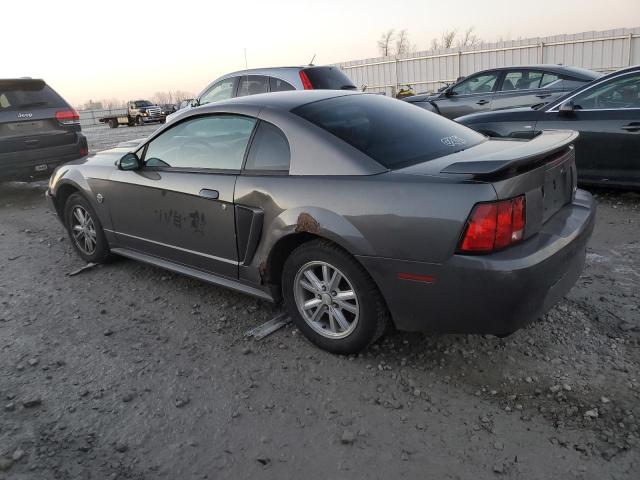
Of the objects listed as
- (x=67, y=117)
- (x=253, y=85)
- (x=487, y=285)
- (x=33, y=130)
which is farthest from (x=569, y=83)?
(x=33, y=130)

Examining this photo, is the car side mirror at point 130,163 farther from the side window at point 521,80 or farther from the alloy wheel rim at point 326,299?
the side window at point 521,80

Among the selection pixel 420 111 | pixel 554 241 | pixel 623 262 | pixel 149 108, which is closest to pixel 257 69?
pixel 420 111

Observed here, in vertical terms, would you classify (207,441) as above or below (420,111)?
below

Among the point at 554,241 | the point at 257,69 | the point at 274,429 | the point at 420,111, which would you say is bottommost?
the point at 274,429

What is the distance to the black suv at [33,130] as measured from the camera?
289 inches

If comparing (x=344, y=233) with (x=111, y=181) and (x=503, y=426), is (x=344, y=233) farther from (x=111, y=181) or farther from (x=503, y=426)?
(x=111, y=181)

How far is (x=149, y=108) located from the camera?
35719mm

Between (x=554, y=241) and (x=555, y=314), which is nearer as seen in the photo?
(x=554, y=241)

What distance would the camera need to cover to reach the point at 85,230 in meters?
4.79

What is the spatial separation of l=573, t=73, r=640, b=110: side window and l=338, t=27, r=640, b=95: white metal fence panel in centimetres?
1614

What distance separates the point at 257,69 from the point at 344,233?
20.8ft

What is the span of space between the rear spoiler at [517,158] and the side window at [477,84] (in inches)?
280

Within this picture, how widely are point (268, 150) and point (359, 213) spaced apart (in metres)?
0.85

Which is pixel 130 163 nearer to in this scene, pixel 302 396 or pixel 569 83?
pixel 302 396
